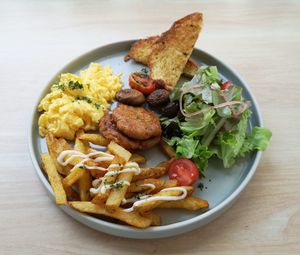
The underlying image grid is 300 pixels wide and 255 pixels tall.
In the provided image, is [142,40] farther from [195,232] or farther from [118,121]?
[195,232]

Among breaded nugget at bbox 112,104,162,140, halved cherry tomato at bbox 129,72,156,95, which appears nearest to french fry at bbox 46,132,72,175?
breaded nugget at bbox 112,104,162,140

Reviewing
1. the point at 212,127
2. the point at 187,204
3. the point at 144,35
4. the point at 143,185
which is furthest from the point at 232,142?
the point at 144,35

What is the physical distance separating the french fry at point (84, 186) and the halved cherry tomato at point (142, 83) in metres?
0.85

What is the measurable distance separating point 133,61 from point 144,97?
494 millimetres

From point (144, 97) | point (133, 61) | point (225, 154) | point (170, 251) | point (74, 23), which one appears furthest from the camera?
point (74, 23)

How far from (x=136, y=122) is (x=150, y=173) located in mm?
385

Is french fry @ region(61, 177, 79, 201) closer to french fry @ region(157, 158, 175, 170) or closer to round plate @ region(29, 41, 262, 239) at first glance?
round plate @ region(29, 41, 262, 239)

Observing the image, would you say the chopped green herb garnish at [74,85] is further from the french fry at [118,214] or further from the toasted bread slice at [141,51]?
the french fry at [118,214]

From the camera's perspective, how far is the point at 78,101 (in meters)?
2.53

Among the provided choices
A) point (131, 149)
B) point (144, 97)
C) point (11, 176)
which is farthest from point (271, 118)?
point (11, 176)

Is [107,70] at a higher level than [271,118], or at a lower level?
higher

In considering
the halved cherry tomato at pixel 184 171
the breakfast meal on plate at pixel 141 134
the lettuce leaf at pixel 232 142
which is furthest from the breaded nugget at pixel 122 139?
the lettuce leaf at pixel 232 142

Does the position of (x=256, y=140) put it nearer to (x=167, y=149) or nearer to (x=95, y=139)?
(x=167, y=149)

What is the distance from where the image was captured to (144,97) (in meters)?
2.70
